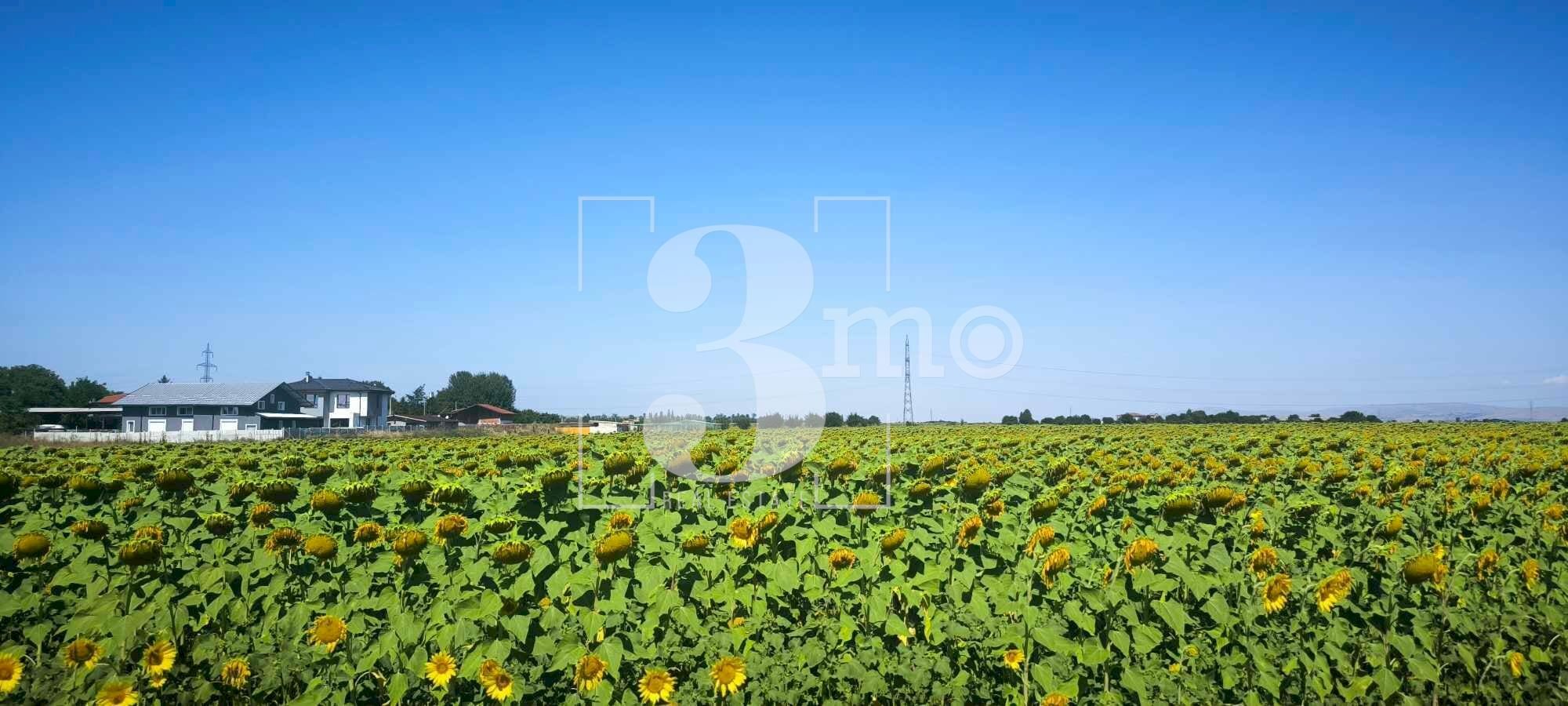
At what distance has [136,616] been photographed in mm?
4527

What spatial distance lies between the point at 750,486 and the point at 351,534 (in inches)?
99.6

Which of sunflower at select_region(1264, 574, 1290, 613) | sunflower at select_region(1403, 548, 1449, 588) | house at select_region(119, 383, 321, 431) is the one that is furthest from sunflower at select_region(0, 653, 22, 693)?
house at select_region(119, 383, 321, 431)

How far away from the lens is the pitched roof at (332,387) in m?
74.9

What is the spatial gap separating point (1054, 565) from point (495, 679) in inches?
118

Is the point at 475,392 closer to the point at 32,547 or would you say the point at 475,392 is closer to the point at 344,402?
the point at 344,402

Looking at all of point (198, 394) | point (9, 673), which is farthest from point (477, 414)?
point (9, 673)

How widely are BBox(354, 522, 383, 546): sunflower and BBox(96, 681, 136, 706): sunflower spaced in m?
1.28

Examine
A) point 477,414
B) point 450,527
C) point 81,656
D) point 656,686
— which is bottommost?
point 477,414

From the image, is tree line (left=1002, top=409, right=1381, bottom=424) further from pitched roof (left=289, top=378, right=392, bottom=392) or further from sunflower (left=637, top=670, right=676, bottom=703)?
pitched roof (left=289, top=378, right=392, bottom=392)

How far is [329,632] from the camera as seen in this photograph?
14.6ft

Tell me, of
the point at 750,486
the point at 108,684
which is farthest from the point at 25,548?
the point at 750,486

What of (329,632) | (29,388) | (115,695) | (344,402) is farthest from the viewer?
(29,388)

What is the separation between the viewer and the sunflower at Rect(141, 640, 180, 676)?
Answer: 4.34m

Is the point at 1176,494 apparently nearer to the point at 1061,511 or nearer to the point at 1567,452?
the point at 1061,511
